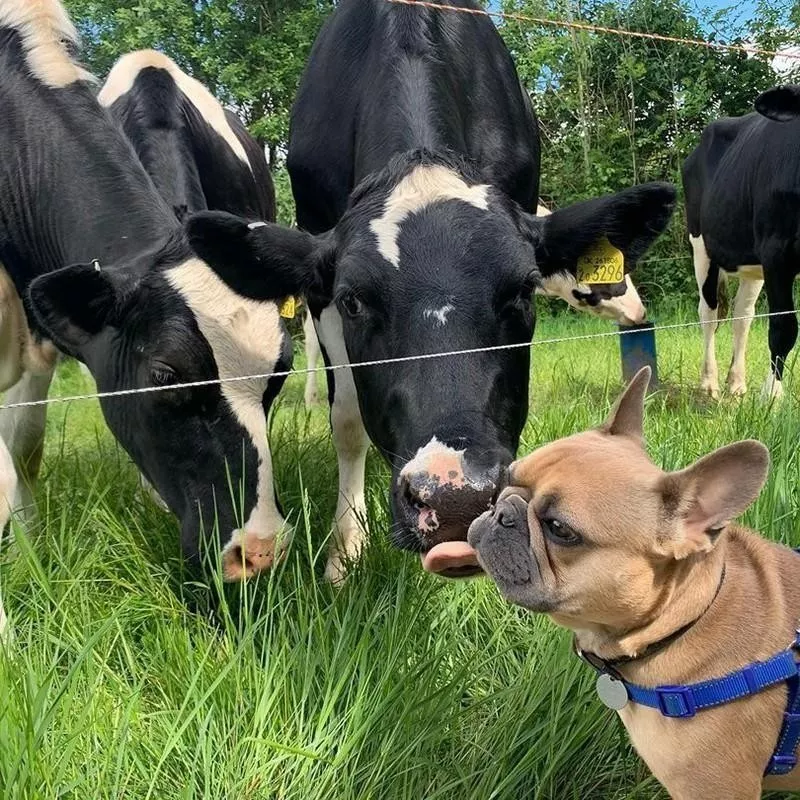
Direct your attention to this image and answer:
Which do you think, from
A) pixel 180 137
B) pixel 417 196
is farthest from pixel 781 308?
pixel 417 196

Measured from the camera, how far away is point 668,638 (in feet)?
5.78

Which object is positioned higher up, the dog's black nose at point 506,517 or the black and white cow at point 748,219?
the dog's black nose at point 506,517

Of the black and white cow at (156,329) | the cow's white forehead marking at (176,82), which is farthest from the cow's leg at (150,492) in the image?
the cow's white forehead marking at (176,82)

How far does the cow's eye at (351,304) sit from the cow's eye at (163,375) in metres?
0.54

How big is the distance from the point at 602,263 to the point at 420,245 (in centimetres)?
76

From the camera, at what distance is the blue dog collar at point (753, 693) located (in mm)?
1701

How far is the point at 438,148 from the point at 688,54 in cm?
1148

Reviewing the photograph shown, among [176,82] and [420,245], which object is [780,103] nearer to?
[176,82]

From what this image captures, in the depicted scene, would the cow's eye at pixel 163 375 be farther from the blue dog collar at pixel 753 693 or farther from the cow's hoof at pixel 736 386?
the cow's hoof at pixel 736 386

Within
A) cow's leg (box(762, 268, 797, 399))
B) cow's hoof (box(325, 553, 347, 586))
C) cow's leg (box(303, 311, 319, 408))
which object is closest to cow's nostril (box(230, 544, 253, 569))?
cow's hoof (box(325, 553, 347, 586))

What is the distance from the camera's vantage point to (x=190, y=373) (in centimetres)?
279

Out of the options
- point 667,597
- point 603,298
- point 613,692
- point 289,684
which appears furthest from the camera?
point 603,298

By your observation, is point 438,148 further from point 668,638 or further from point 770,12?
point 770,12

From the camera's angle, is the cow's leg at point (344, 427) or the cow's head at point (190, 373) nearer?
the cow's head at point (190, 373)
